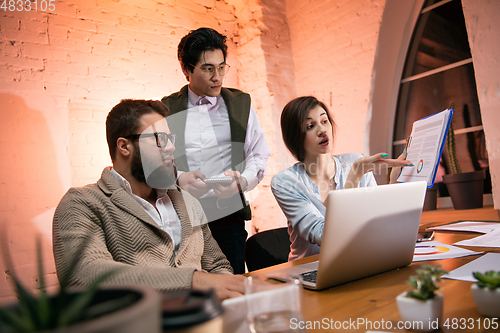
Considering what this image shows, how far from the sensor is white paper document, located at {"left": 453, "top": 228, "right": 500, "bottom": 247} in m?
1.10

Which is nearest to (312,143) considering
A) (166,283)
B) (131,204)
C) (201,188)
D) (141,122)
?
(201,188)

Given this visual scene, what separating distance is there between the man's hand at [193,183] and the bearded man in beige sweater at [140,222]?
8.7 inches

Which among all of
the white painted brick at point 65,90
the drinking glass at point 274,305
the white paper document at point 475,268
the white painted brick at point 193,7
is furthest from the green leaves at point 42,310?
the white painted brick at point 193,7

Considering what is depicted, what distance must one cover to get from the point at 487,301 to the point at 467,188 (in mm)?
1953

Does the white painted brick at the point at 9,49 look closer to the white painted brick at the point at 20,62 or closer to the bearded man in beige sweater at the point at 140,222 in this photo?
the white painted brick at the point at 20,62

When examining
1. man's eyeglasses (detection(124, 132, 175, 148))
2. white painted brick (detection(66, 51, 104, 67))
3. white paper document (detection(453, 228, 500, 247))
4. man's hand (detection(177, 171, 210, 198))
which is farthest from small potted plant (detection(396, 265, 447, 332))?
white painted brick (detection(66, 51, 104, 67))

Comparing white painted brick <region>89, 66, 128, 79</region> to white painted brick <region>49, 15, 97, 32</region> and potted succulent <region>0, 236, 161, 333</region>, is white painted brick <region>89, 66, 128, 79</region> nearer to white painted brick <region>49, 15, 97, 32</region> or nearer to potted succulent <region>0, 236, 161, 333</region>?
white painted brick <region>49, 15, 97, 32</region>

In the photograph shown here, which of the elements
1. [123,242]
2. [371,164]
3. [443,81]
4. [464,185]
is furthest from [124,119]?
[443,81]

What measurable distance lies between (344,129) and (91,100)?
216 cm

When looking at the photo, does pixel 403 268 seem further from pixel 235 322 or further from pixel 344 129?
pixel 344 129

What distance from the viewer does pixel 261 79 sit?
3270 millimetres

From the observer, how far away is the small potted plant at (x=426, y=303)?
→ 1.77 feet

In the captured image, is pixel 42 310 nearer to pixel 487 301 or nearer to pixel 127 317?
pixel 127 317

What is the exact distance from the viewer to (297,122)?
1806 mm
